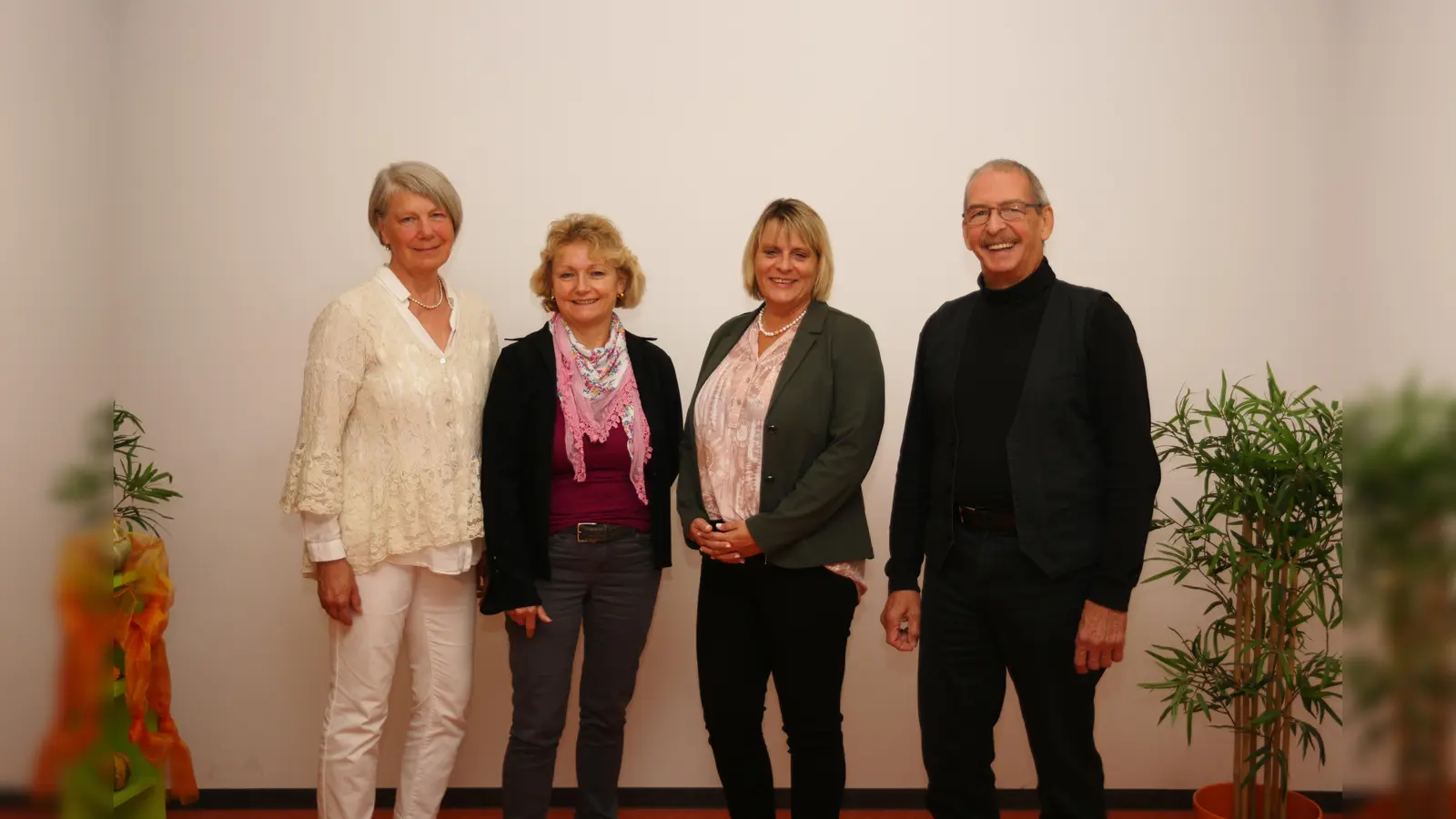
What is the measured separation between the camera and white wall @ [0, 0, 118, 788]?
30cm

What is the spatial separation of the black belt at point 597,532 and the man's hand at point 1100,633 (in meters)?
1.09

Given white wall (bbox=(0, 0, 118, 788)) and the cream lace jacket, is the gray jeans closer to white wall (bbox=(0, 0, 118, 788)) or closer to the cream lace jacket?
the cream lace jacket

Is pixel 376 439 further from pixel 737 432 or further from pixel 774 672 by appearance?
pixel 774 672

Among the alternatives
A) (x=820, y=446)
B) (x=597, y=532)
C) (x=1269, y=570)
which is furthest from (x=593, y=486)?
(x=1269, y=570)

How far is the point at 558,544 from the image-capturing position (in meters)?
2.29

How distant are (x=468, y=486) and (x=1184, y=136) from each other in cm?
256

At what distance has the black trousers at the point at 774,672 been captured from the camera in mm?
2158

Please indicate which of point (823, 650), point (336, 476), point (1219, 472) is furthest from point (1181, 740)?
point (336, 476)

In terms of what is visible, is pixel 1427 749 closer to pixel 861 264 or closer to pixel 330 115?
pixel 861 264

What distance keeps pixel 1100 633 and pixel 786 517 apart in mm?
687

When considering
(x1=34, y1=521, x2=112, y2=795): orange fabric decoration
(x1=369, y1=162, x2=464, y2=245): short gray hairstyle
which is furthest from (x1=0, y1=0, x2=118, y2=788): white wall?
(x1=369, y1=162, x2=464, y2=245): short gray hairstyle

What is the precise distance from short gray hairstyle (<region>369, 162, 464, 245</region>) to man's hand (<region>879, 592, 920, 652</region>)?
144 centimetres

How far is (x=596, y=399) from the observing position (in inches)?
91.4

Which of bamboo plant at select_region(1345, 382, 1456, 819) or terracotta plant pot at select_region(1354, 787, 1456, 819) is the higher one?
bamboo plant at select_region(1345, 382, 1456, 819)
